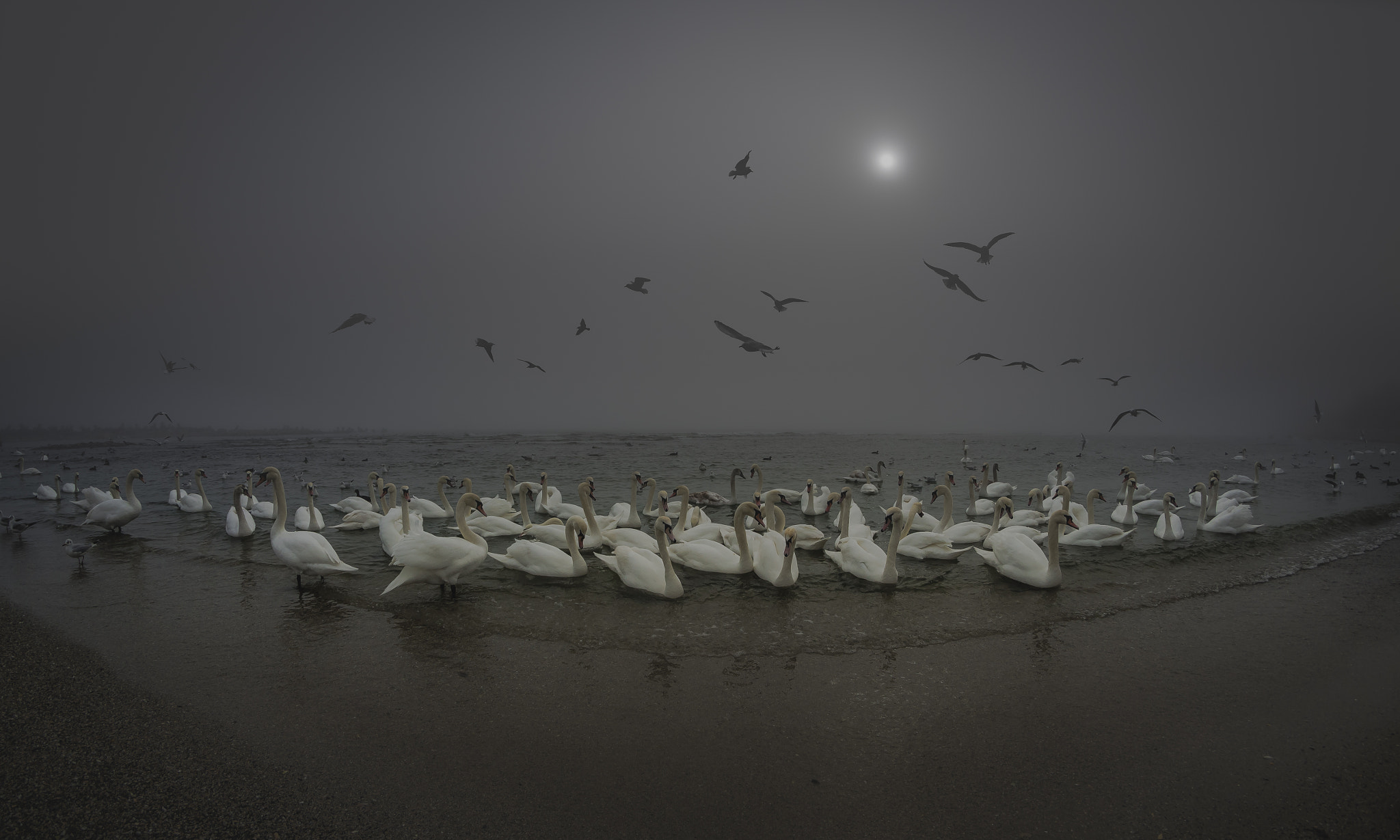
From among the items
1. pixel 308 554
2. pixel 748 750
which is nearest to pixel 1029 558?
pixel 748 750

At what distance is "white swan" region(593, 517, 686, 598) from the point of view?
26.4 feet

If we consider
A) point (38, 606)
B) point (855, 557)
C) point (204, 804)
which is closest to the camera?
point (204, 804)

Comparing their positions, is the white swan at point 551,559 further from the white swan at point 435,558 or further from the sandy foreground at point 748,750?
the sandy foreground at point 748,750

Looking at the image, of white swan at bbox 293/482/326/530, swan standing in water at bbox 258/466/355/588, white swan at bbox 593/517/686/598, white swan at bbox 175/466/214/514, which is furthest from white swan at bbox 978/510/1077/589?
white swan at bbox 175/466/214/514

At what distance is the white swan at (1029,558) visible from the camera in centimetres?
862

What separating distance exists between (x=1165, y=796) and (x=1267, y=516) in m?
17.7

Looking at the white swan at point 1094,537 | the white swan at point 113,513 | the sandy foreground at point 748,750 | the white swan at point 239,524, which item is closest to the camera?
the sandy foreground at point 748,750

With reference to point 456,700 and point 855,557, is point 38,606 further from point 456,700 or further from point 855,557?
point 855,557

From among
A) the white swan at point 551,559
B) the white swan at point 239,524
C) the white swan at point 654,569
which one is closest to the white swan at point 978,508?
the white swan at point 654,569

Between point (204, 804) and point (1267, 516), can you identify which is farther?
point (1267, 516)

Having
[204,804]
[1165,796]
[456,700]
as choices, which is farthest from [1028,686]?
[204,804]

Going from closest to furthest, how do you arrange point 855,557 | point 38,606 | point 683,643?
point 683,643, point 38,606, point 855,557

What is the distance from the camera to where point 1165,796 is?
3732 millimetres

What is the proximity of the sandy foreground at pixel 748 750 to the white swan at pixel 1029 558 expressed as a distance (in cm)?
250
